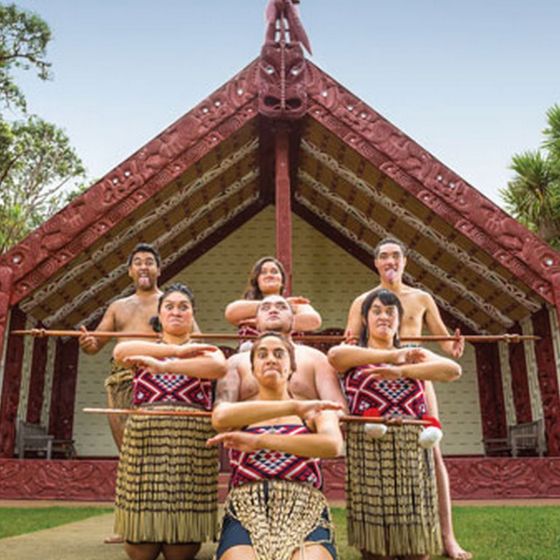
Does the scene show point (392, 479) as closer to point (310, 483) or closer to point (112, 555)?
point (310, 483)

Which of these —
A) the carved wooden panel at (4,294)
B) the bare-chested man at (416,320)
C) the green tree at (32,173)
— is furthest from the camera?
the green tree at (32,173)

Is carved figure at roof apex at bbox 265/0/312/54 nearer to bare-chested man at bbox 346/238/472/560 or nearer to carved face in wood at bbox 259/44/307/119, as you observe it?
carved face in wood at bbox 259/44/307/119

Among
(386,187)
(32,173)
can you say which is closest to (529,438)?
(386,187)

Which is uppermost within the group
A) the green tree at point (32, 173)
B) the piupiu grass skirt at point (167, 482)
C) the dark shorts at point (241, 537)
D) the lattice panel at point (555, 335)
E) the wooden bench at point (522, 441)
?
the green tree at point (32, 173)

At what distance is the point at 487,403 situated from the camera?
7680 mm

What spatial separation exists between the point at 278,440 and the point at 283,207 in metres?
4.14

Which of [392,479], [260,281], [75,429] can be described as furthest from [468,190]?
[75,429]

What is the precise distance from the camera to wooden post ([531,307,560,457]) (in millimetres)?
6066

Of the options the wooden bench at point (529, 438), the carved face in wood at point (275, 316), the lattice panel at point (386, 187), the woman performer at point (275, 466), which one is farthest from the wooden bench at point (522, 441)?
the woman performer at point (275, 466)

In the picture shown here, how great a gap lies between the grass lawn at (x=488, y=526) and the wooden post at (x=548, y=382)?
5.85 ft

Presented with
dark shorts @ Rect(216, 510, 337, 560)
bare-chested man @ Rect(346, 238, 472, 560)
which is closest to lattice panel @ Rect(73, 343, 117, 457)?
bare-chested man @ Rect(346, 238, 472, 560)

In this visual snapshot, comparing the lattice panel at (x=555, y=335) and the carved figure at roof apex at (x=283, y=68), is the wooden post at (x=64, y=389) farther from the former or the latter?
the lattice panel at (x=555, y=335)

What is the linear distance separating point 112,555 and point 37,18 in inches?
493

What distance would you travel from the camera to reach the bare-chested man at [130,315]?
312 centimetres
